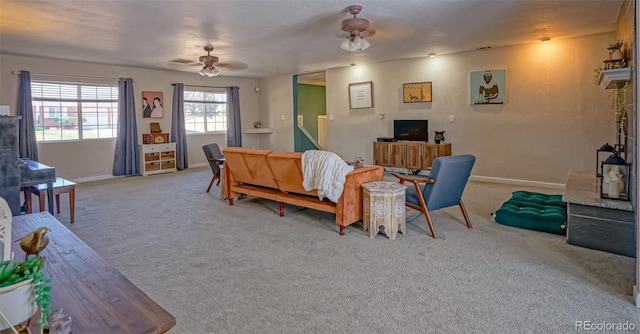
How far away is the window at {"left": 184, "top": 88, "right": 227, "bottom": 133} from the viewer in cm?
952

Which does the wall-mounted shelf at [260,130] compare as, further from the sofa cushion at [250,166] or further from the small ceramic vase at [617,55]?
the small ceramic vase at [617,55]

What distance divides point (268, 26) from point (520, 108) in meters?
4.49

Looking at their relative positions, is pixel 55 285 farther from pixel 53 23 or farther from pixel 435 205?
pixel 53 23

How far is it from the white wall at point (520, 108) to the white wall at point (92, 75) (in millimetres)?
4575

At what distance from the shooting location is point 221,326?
7.14ft

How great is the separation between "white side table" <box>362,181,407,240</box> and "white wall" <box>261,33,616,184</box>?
388cm

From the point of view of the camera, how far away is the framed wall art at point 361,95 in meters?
8.42

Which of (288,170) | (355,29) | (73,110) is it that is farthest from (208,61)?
(73,110)

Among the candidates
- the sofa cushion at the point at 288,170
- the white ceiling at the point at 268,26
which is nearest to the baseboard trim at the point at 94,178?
the white ceiling at the point at 268,26

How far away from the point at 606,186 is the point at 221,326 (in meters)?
3.46

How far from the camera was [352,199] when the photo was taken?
3879 millimetres

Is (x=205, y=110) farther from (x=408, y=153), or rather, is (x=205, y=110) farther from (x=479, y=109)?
(x=479, y=109)

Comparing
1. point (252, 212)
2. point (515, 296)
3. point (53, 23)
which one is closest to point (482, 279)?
point (515, 296)

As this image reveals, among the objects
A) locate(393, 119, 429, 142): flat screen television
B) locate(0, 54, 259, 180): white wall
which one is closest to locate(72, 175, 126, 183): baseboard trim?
locate(0, 54, 259, 180): white wall
